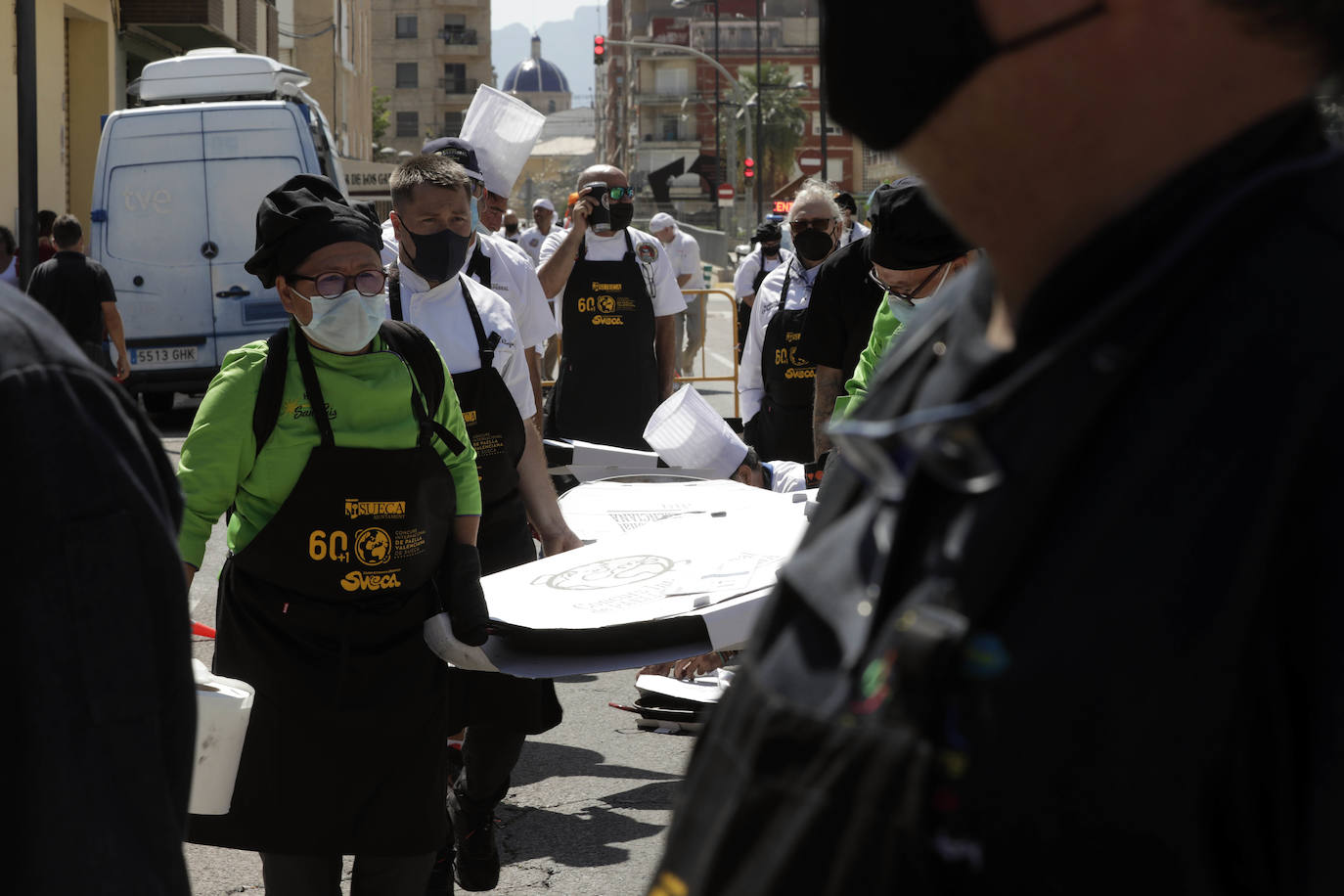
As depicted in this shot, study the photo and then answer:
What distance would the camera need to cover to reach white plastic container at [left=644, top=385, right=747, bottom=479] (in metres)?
5.81

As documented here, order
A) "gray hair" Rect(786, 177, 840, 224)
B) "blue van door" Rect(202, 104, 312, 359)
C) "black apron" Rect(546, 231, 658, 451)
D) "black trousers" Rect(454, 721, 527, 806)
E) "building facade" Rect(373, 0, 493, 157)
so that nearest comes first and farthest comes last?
"black trousers" Rect(454, 721, 527, 806)
"gray hair" Rect(786, 177, 840, 224)
"black apron" Rect(546, 231, 658, 451)
"blue van door" Rect(202, 104, 312, 359)
"building facade" Rect(373, 0, 493, 157)

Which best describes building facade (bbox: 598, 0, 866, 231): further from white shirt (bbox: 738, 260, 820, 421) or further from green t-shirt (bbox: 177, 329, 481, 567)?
green t-shirt (bbox: 177, 329, 481, 567)

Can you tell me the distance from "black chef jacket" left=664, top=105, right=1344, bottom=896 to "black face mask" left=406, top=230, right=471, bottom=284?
4.02 meters

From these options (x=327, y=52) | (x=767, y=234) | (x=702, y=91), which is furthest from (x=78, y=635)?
(x=702, y=91)

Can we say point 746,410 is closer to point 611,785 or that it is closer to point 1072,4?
point 611,785

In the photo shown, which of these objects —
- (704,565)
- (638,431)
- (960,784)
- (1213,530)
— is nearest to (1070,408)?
(1213,530)

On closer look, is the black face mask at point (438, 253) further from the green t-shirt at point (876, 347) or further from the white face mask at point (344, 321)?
the green t-shirt at point (876, 347)

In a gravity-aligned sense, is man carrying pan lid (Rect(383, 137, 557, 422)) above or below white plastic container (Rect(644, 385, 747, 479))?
above

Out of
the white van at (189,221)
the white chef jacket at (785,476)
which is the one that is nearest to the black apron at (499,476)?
the white chef jacket at (785,476)

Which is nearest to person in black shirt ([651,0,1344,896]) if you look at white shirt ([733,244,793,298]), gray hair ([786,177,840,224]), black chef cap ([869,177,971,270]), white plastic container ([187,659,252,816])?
white plastic container ([187,659,252,816])

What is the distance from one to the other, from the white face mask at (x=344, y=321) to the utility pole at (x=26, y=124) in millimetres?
7361

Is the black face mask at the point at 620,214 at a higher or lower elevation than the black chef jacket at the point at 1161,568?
higher

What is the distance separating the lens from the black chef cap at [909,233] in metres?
4.44

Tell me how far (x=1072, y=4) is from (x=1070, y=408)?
10.4 inches
